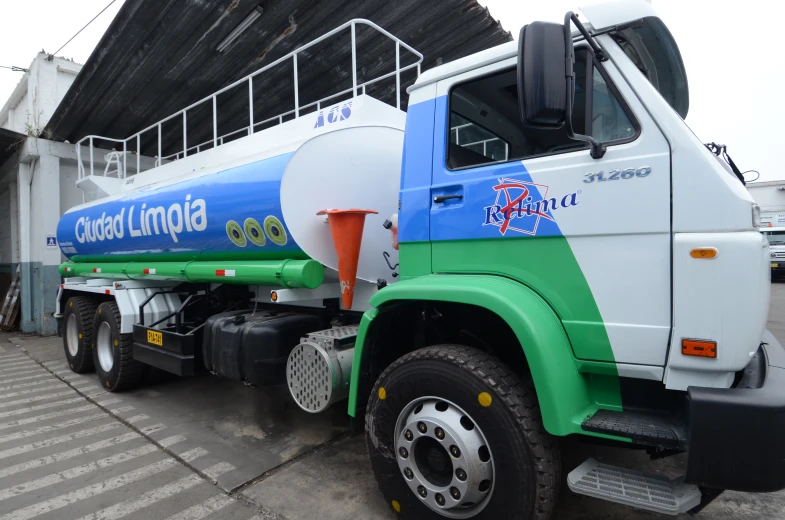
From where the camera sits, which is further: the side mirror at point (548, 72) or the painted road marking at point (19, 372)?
the painted road marking at point (19, 372)

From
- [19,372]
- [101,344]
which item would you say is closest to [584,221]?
[101,344]

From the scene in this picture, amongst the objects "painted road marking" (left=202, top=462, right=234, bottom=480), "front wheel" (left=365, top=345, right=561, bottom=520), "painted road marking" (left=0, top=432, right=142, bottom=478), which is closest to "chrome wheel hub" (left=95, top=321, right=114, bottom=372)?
"painted road marking" (left=0, top=432, right=142, bottom=478)

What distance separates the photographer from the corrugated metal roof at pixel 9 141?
30.1ft

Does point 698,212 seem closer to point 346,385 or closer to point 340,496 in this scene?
point 346,385

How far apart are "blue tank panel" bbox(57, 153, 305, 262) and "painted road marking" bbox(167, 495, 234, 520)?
1.64 m

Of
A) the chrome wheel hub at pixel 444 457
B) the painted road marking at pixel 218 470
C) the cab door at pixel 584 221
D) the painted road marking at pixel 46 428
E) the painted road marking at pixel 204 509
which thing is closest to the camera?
the cab door at pixel 584 221

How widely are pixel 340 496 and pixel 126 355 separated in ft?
11.0

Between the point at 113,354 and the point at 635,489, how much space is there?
527 cm

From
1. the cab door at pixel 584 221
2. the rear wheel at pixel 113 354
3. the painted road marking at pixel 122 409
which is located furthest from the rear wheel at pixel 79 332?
the cab door at pixel 584 221

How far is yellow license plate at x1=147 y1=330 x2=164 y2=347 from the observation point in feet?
14.1

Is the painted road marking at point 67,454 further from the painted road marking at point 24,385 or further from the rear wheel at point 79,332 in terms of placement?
the painted road marking at point 24,385

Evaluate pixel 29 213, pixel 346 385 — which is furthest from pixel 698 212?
Result: pixel 29 213

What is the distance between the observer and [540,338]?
6.48 feet

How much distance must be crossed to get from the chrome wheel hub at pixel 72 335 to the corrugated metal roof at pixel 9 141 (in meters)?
5.54
